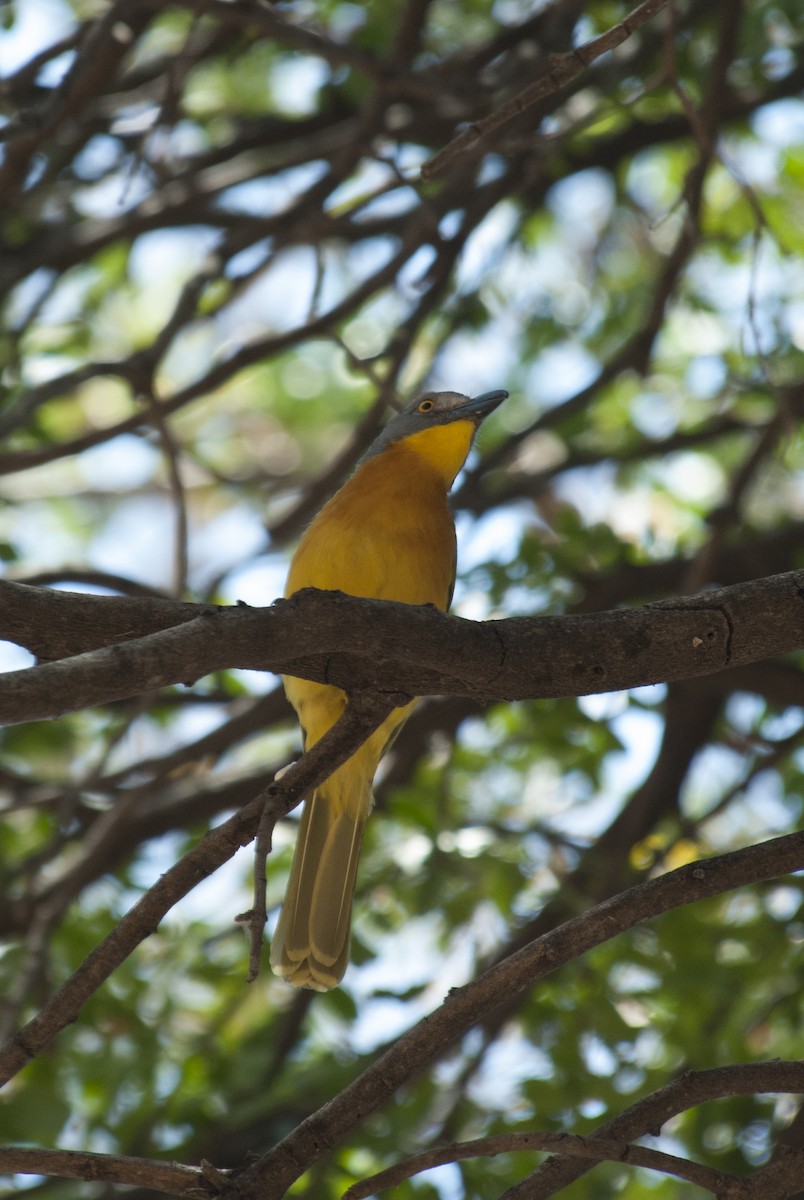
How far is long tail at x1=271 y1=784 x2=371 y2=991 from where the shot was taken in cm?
427

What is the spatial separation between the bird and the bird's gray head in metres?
0.25

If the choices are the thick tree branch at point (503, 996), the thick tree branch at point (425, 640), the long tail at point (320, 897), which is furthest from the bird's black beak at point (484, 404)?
the thick tree branch at point (503, 996)

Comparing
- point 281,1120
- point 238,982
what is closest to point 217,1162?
point 281,1120

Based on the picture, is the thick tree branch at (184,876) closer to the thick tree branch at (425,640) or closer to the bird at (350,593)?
the thick tree branch at (425,640)

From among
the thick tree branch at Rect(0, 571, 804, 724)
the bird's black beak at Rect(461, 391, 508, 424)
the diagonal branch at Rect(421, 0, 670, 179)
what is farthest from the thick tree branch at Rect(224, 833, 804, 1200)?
the bird's black beak at Rect(461, 391, 508, 424)

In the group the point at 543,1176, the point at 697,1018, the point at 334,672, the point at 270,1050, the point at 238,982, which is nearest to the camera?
the point at 543,1176

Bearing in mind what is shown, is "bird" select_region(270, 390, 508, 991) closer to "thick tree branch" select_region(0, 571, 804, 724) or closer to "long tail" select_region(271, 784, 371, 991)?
"long tail" select_region(271, 784, 371, 991)

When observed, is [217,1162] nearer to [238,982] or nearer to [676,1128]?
[238,982]

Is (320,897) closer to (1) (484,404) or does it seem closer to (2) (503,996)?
(2) (503,996)

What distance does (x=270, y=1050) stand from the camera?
4914 mm

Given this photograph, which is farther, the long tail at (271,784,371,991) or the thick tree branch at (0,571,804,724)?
the long tail at (271,784,371,991)

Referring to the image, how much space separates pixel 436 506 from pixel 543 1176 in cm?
277

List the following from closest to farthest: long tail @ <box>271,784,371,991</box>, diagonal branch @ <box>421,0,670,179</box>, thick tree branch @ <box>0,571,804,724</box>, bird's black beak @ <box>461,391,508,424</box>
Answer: thick tree branch @ <box>0,571,804,724</box>, diagonal branch @ <box>421,0,670,179</box>, long tail @ <box>271,784,371,991</box>, bird's black beak @ <box>461,391,508,424</box>

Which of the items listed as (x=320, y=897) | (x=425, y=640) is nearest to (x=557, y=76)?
(x=425, y=640)
